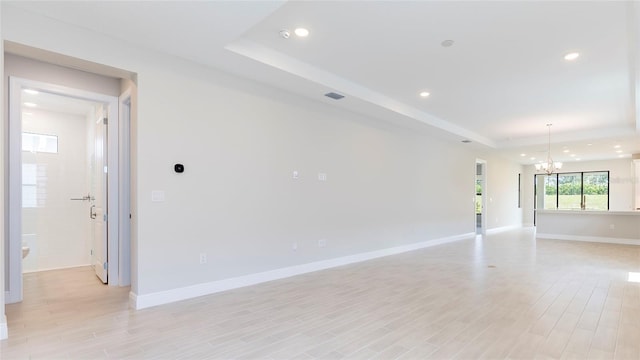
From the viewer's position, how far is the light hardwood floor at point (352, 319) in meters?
2.52

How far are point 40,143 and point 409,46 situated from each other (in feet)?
18.9

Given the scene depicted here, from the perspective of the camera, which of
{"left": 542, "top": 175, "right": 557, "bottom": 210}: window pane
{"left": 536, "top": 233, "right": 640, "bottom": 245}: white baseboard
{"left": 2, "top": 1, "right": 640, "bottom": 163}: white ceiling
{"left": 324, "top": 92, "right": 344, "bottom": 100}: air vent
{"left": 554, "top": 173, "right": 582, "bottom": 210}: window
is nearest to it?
{"left": 2, "top": 1, "right": 640, "bottom": 163}: white ceiling

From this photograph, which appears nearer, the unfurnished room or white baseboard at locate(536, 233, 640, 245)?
the unfurnished room

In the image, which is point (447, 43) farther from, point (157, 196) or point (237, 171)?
point (157, 196)

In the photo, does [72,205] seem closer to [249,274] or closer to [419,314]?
[249,274]

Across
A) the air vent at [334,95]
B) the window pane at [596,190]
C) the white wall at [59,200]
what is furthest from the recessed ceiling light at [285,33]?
the window pane at [596,190]

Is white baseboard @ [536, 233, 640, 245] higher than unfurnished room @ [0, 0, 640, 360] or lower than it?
lower

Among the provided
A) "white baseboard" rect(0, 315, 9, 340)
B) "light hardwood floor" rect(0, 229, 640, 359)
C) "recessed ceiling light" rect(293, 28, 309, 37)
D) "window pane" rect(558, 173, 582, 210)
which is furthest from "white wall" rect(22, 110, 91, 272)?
"window pane" rect(558, 173, 582, 210)

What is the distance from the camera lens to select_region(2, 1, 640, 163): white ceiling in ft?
9.67

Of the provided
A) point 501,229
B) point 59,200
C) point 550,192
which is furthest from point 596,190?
point 59,200

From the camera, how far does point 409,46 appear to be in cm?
377

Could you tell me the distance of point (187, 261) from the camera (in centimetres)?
376

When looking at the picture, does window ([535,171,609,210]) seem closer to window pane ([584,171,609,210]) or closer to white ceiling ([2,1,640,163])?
window pane ([584,171,609,210])

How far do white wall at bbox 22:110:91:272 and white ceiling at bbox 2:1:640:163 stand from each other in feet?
10.5
